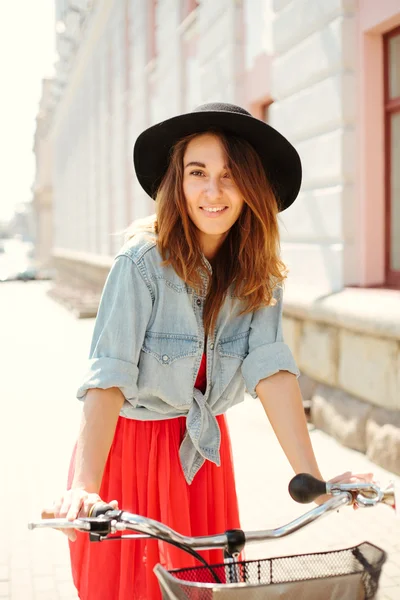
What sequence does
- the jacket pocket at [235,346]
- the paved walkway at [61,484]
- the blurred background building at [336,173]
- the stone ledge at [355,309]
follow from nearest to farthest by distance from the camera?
the jacket pocket at [235,346]
the paved walkway at [61,484]
the stone ledge at [355,309]
the blurred background building at [336,173]

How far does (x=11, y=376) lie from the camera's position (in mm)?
10430

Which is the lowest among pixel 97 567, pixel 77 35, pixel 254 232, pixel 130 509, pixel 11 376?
pixel 11 376

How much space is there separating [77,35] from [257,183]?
29.6 metres

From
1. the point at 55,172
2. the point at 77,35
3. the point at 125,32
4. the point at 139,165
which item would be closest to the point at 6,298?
the point at 77,35

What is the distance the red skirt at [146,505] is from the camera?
6.95 ft

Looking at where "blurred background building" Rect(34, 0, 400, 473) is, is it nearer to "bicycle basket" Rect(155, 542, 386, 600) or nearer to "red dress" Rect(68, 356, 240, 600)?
"red dress" Rect(68, 356, 240, 600)

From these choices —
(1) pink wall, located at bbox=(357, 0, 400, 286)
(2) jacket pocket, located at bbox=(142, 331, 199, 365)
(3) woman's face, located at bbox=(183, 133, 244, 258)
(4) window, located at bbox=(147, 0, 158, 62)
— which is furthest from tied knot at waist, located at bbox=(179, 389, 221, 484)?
(4) window, located at bbox=(147, 0, 158, 62)

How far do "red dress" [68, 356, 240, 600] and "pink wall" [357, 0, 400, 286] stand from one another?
481 cm

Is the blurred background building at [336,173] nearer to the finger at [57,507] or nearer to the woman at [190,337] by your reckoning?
the woman at [190,337]

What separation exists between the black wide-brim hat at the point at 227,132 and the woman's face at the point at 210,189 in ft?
0.21

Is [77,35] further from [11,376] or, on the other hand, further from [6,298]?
[11,376]

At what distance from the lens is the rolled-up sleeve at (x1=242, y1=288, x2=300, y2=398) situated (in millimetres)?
2139

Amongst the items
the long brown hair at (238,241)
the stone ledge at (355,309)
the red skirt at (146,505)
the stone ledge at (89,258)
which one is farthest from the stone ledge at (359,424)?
the stone ledge at (89,258)

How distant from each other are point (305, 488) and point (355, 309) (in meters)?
4.67
